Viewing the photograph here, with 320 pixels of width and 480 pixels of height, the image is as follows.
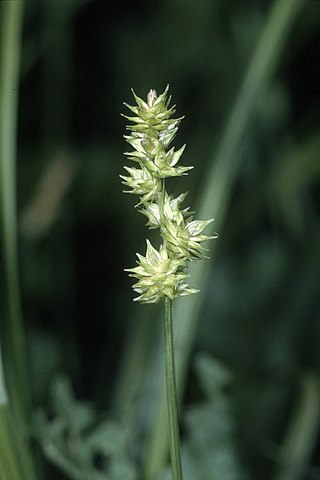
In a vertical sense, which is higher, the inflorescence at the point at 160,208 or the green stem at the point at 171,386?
the inflorescence at the point at 160,208

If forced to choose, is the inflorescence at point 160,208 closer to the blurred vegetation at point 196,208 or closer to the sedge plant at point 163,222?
the sedge plant at point 163,222

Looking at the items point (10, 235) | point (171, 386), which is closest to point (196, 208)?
point (10, 235)

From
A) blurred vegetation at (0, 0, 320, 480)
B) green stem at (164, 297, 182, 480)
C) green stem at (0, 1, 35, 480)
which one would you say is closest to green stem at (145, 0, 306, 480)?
blurred vegetation at (0, 0, 320, 480)

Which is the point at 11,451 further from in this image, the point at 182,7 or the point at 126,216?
the point at 182,7

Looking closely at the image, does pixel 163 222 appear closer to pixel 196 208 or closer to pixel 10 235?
pixel 10 235

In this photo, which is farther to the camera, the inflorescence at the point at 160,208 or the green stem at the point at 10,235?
the green stem at the point at 10,235

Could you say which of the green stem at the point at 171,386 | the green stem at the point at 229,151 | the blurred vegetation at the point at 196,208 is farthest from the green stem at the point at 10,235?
the green stem at the point at 171,386

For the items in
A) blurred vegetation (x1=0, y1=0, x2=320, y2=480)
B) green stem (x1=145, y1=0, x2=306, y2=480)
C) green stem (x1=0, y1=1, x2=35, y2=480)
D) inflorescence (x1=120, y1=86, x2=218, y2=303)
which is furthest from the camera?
blurred vegetation (x1=0, y1=0, x2=320, y2=480)

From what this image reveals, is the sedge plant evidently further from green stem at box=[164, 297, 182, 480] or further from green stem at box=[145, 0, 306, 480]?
green stem at box=[145, 0, 306, 480]
